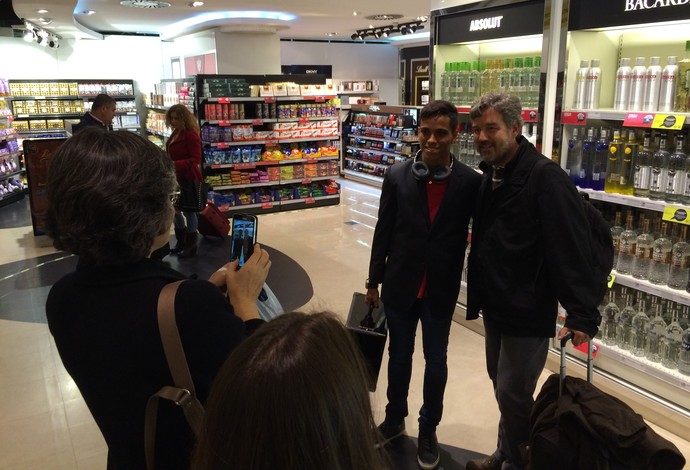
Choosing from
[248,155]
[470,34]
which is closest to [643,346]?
[470,34]

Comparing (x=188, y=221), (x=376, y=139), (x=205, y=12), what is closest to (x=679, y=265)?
(x=188, y=221)

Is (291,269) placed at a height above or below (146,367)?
below

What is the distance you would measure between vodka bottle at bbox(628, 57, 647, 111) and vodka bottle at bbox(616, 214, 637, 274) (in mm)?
640

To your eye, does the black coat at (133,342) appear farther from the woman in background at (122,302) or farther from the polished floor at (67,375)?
the polished floor at (67,375)

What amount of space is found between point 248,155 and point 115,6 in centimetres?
281

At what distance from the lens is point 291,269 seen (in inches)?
231

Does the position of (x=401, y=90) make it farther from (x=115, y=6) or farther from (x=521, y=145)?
(x=521, y=145)

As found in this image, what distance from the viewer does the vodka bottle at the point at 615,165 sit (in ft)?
10.3

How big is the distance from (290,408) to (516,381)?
196 centimetres

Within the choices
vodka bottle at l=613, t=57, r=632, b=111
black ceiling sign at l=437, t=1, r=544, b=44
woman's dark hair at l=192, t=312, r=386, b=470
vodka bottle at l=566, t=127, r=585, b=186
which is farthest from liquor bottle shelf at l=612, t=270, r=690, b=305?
woman's dark hair at l=192, t=312, r=386, b=470

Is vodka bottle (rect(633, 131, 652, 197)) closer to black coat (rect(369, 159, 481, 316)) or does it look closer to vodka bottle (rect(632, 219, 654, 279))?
vodka bottle (rect(632, 219, 654, 279))

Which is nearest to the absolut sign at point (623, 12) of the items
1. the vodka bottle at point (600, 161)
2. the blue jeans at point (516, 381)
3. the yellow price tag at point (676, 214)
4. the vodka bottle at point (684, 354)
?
the vodka bottle at point (600, 161)

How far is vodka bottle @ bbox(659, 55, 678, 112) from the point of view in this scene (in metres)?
Answer: 2.87

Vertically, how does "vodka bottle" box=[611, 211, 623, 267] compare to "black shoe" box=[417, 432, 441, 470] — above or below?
above
